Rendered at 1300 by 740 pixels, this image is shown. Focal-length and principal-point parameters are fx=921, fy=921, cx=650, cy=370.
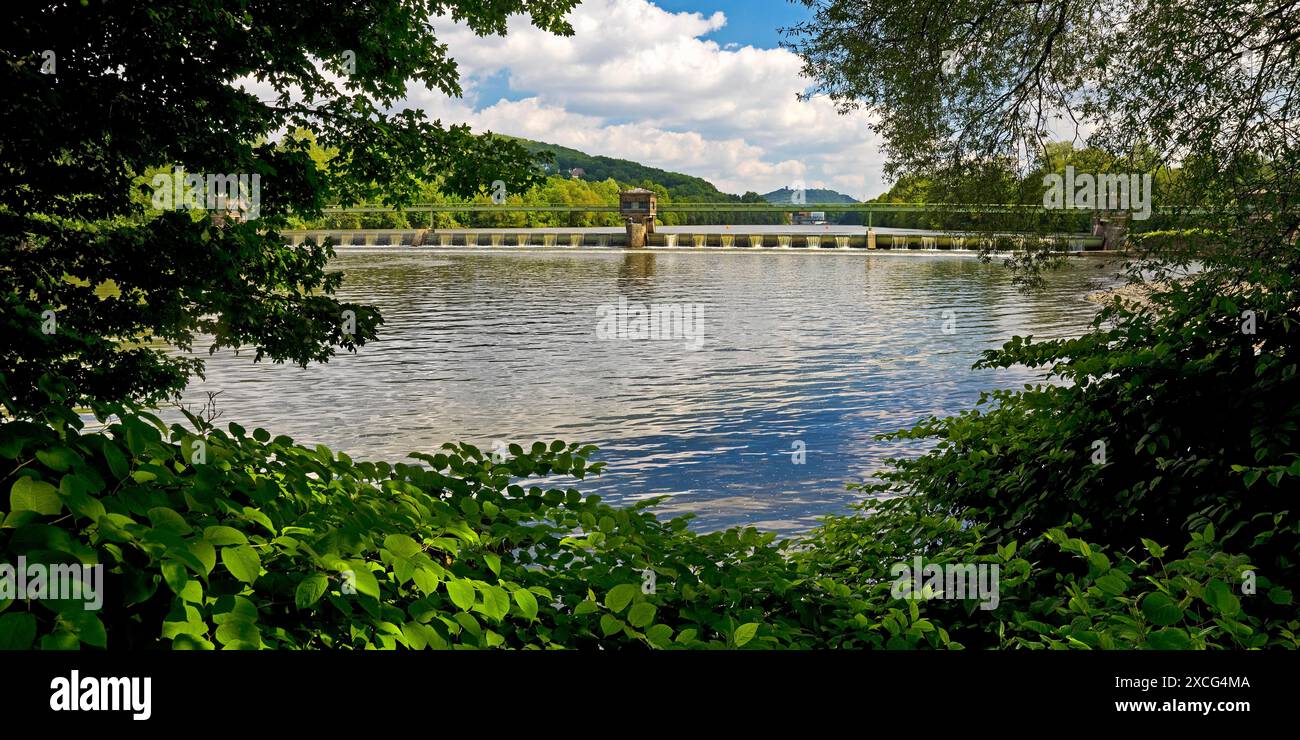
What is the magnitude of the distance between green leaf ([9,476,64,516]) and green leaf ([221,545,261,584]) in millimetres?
423

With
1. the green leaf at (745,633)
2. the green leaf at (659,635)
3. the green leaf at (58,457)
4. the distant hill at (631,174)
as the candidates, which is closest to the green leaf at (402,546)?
the green leaf at (659,635)

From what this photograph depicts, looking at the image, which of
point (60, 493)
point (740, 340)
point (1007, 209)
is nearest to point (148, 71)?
point (60, 493)

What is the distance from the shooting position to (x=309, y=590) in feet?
7.85

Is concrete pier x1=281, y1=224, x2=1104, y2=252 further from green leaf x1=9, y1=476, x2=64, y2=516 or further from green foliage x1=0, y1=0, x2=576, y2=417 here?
green leaf x1=9, y1=476, x2=64, y2=516

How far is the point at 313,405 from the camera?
632 inches

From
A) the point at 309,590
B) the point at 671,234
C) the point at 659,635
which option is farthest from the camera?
the point at 671,234

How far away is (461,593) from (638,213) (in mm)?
62344

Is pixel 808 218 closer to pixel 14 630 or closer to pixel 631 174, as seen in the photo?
pixel 631 174

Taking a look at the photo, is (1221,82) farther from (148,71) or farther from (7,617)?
(7,617)

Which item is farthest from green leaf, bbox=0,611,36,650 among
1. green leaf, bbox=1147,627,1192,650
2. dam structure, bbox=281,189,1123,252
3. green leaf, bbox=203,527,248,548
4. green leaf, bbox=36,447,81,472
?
dam structure, bbox=281,189,1123,252

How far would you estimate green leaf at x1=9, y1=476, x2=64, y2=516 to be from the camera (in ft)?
7.38

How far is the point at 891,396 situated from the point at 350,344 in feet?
35.5

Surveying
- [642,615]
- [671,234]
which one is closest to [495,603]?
[642,615]

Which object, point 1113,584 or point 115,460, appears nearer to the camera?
point 115,460
